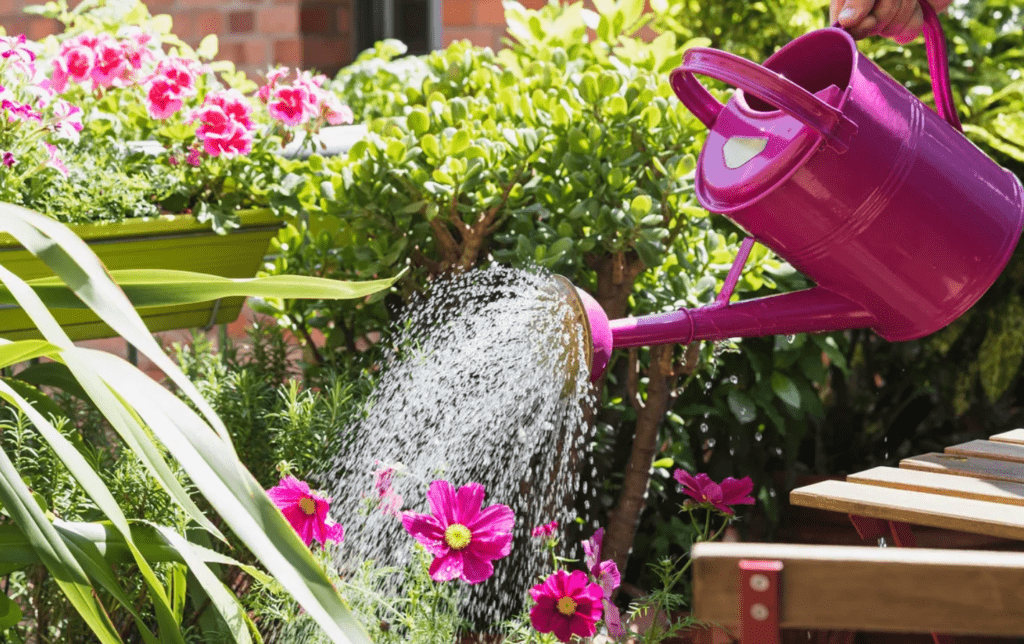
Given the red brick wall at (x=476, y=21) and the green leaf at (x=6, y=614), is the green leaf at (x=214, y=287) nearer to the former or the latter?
the green leaf at (x=6, y=614)

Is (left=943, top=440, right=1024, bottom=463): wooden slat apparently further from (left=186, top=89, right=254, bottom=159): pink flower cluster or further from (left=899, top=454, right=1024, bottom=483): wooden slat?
(left=186, top=89, right=254, bottom=159): pink flower cluster

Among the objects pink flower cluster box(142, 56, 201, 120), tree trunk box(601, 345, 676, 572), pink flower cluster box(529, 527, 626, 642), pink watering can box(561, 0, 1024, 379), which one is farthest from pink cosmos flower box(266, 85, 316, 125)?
pink flower cluster box(529, 527, 626, 642)

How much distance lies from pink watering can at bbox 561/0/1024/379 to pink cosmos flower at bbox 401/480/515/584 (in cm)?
22

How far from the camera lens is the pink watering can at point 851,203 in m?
1.40

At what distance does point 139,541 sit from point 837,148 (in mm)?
941

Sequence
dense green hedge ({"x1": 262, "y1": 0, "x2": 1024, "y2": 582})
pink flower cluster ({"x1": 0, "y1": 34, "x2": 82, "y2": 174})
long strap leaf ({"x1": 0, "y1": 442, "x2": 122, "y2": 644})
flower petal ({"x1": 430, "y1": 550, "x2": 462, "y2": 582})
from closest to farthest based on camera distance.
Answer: long strap leaf ({"x1": 0, "y1": 442, "x2": 122, "y2": 644}) → flower petal ({"x1": 430, "y1": 550, "x2": 462, "y2": 582}) → pink flower cluster ({"x1": 0, "y1": 34, "x2": 82, "y2": 174}) → dense green hedge ({"x1": 262, "y1": 0, "x2": 1024, "y2": 582})

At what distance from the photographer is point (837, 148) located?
138 cm

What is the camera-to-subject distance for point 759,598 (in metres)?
0.83

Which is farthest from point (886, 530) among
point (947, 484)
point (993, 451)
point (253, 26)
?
point (253, 26)

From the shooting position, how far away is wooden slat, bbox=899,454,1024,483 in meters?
1.54

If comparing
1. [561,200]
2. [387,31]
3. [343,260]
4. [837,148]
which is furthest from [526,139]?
[387,31]

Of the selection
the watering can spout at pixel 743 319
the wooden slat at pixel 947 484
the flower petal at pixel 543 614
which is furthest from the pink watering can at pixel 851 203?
the flower petal at pixel 543 614

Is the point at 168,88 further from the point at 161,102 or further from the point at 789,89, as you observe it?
the point at 789,89

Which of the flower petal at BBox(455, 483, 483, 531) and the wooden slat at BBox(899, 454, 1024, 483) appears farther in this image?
the wooden slat at BBox(899, 454, 1024, 483)
